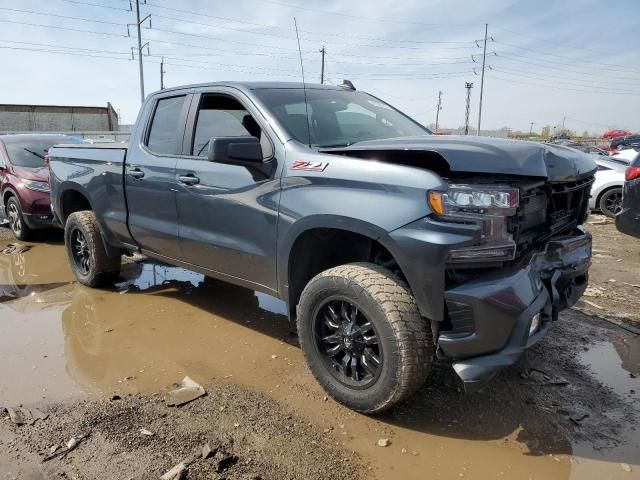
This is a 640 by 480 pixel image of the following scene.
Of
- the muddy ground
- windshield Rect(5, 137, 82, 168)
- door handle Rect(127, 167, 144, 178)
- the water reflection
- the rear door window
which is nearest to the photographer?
the muddy ground

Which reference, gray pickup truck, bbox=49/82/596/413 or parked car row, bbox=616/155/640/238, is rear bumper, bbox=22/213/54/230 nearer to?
gray pickup truck, bbox=49/82/596/413

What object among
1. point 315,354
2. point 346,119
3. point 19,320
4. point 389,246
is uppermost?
point 346,119

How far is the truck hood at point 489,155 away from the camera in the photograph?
2.62 metres

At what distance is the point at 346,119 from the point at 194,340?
2126mm

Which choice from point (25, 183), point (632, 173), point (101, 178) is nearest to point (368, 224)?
point (101, 178)

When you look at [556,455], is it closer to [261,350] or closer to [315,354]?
[315,354]

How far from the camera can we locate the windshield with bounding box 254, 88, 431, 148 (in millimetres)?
3525

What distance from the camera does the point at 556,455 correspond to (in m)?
2.69

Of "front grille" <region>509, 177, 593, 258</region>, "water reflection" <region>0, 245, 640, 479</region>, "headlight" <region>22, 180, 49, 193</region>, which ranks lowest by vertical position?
"water reflection" <region>0, 245, 640, 479</region>

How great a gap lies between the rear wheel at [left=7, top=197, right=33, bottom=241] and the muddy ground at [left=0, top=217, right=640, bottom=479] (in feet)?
11.2

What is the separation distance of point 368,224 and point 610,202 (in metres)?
9.16

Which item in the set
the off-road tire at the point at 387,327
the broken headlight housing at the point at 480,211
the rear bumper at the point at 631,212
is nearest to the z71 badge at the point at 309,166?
the off-road tire at the point at 387,327

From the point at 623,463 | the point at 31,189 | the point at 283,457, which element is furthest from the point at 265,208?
the point at 31,189

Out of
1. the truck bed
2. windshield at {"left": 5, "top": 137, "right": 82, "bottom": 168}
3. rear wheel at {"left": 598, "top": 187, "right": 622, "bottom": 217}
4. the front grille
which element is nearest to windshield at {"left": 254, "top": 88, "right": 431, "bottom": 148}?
the front grille
